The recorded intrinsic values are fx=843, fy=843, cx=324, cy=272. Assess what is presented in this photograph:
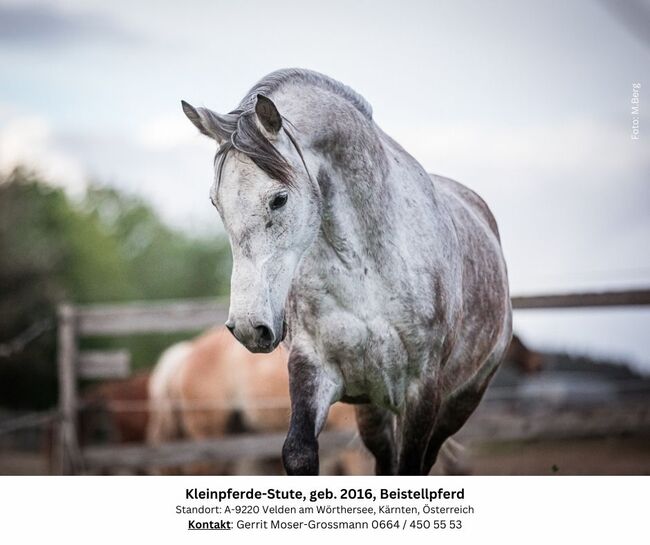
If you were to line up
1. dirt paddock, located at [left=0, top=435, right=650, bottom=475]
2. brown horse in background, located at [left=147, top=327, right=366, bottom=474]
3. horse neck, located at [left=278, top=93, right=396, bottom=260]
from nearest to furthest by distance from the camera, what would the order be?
1. horse neck, located at [left=278, top=93, right=396, bottom=260]
2. dirt paddock, located at [left=0, top=435, right=650, bottom=475]
3. brown horse in background, located at [left=147, top=327, right=366, bottom=474]

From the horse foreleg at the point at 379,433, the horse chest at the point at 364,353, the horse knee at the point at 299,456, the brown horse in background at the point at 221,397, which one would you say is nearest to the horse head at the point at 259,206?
the horse chest at the point at 364,353

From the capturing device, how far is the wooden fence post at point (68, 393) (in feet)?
14.0

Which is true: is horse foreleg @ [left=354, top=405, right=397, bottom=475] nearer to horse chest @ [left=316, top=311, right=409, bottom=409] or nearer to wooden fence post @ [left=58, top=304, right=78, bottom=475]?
horse chest @ [left=316, top=311, right=409, bottom=409]

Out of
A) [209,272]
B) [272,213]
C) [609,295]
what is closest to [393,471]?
[272,213]

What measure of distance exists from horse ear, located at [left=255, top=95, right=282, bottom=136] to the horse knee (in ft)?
1.97

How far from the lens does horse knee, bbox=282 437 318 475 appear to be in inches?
64.6

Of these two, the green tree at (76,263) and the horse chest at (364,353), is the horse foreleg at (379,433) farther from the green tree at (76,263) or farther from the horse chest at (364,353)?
the green tree at (76,263)

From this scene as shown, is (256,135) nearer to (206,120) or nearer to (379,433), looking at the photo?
(206,120)

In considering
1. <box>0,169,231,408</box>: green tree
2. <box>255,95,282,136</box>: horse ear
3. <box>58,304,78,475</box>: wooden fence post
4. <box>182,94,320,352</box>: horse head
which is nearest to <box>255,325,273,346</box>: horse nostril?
<box>182,94,320,352</box>: horse head

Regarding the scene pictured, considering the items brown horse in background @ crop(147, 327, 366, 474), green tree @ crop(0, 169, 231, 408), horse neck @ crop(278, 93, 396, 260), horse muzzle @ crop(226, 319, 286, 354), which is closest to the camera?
horse muzzle @ crop(226, 319, 286, 354)

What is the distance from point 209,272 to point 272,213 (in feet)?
24.0

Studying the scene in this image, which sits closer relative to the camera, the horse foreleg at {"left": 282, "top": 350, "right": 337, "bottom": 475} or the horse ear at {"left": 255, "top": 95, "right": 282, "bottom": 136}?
the horse ear at {"left": 255, "top": 95, "right": 282, "bottom": 136}

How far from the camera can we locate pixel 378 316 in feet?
5.45

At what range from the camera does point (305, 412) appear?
1663 mm
